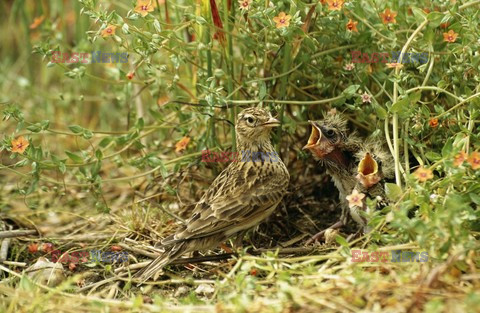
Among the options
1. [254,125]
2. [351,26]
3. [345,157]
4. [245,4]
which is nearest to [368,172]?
[345,157]

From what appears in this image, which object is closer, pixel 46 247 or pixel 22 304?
pixel 22 304

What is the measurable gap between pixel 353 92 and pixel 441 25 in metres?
0.75

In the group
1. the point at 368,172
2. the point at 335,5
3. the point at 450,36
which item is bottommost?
the point at 368,172

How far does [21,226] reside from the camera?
15.4 feet

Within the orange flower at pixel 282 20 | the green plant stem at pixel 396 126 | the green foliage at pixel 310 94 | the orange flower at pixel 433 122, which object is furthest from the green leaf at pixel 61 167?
the orange flower at pixel 433 122

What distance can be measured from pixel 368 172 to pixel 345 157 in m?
0.29

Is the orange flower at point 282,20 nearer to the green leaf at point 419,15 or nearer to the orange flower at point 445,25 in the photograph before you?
the green leaf at point 419,15

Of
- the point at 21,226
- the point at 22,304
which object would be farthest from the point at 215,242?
the point at 21,226

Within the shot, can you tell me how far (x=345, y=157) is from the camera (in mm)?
4113

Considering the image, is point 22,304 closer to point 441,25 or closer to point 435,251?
point 435,251

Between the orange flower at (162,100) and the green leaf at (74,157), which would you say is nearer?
the green leaf at (74,157)

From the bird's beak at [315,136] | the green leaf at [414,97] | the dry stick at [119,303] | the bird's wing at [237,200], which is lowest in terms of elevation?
the dry stick at [119,303]

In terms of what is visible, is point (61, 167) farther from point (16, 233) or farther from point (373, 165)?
point (373, 165)

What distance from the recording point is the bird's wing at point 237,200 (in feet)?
12.4
